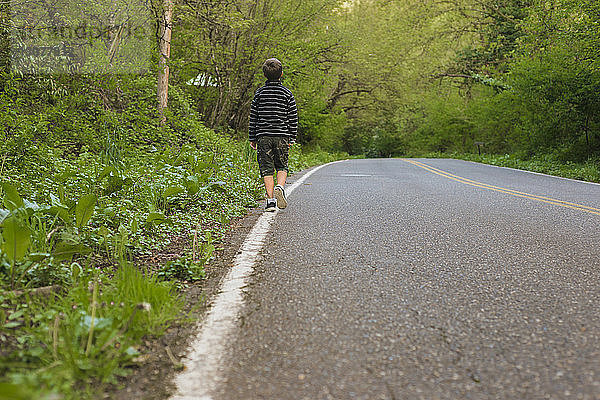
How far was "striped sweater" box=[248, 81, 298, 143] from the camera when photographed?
714 cm

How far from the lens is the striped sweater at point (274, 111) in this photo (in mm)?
7145

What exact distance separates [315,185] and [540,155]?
15.1 meters

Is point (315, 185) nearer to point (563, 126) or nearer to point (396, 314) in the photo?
point (396, 314)

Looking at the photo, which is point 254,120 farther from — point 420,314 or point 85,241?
point 420,314

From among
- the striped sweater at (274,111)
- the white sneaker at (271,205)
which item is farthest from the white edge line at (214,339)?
the striped sweater at (274,111)

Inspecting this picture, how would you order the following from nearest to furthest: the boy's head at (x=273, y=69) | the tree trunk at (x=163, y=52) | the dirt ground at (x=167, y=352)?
1. the dirt ground at (x=167, y=352)
2. the boy's head at (x=273, y=69)
3. the tree trunk at (x=163, y=52)

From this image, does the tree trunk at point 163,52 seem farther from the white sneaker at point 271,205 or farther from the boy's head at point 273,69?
the white sneaker at point 271,205

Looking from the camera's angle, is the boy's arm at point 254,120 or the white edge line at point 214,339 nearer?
the white edge line at point 214,339

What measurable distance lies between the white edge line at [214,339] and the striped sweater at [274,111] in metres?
3.23

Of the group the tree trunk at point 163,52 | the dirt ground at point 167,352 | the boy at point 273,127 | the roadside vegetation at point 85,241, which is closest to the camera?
the dirt ground at point 167,352

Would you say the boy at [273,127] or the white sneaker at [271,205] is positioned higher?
the boy at [273,127]

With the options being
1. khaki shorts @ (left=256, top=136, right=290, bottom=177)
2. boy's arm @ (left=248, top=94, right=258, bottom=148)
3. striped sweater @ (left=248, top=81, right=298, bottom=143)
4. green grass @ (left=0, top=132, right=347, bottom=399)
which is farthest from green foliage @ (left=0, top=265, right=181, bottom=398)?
boy's arm @ (left=248, top=94, right=258, bottom=148)

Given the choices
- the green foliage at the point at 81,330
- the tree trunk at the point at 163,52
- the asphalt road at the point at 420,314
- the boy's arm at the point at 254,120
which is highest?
the tree trunk at the point at 163,52

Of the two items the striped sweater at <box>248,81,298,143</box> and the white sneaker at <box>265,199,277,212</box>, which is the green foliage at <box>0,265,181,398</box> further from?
the striped sweater at <box>248,81,298,143</box>
